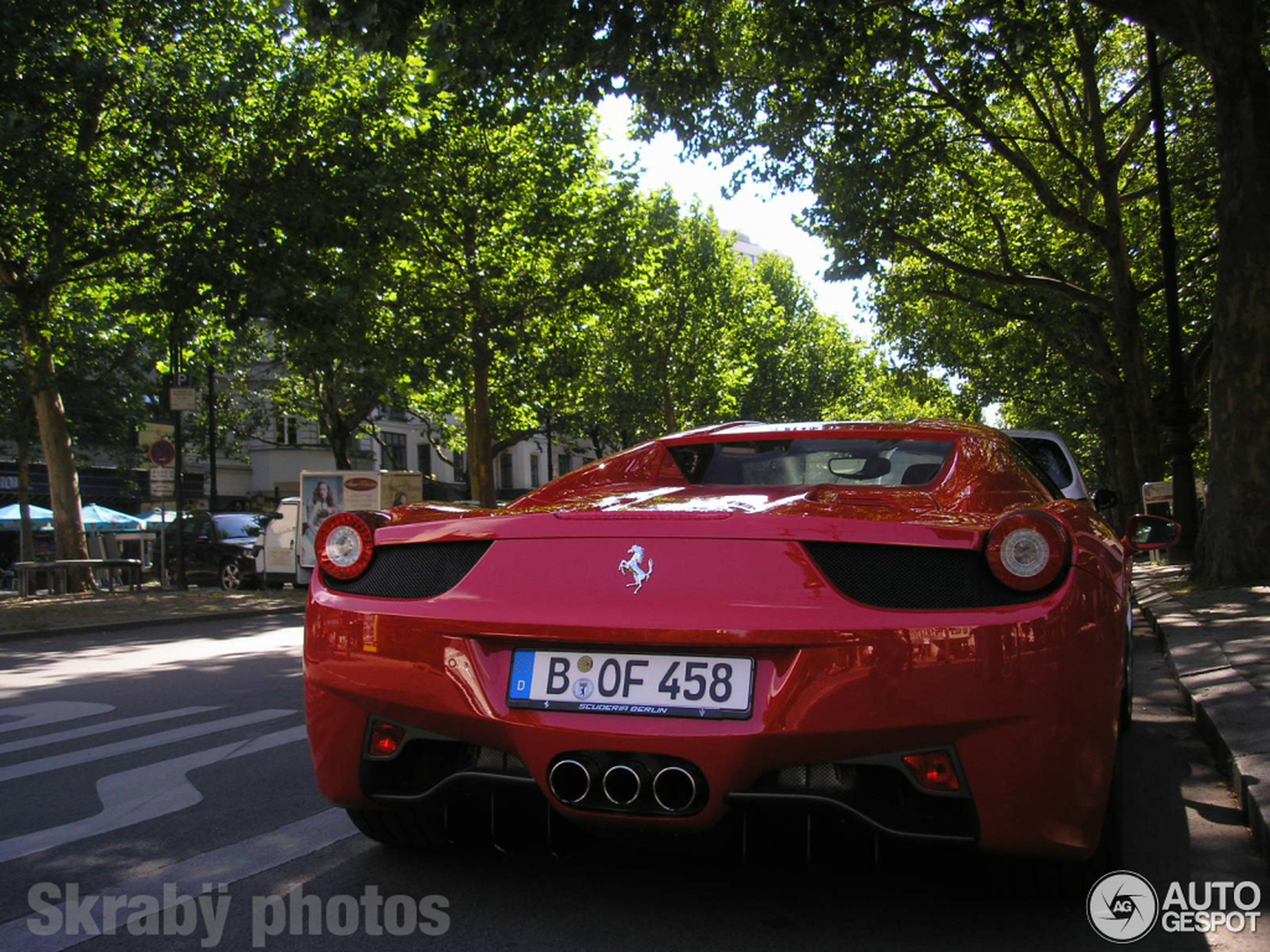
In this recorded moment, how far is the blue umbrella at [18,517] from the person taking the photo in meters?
32.8

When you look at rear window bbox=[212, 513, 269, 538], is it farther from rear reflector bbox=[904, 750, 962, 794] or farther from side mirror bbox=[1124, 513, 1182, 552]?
rear reflector bbox=[904, 750, 962, 794]

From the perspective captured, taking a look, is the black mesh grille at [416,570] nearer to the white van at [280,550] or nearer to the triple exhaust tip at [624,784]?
the triple exhaust tip at [624,784]

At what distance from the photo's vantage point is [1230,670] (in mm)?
6969

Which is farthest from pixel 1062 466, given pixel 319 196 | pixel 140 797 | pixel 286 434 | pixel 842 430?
pixel 286 434

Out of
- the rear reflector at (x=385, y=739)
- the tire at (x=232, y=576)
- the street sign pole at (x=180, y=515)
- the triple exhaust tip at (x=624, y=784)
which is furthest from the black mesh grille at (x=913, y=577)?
the tire at (x=232, y=576)

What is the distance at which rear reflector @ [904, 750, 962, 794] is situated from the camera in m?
2.76

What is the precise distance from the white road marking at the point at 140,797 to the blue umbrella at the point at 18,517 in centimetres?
2849

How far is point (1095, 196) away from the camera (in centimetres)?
2800

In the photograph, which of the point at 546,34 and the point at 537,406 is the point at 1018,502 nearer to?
the point at 546,34

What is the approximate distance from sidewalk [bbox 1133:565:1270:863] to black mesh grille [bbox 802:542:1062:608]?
1560 mm

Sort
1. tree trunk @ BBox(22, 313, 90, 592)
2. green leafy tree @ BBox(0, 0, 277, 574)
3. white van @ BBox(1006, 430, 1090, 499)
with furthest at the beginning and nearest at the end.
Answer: tree trunk @ BBox(22, 313, 90, 592) < green leafy tree @ BBox(0, 0, 277, 574) < white van @ BBox(1006, 430, 1090, 499)

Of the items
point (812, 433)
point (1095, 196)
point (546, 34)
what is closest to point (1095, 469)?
point (1095, 196)

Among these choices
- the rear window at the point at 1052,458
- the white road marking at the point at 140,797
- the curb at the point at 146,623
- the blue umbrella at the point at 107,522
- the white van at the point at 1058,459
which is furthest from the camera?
the blue umbrella at the point at 107,522

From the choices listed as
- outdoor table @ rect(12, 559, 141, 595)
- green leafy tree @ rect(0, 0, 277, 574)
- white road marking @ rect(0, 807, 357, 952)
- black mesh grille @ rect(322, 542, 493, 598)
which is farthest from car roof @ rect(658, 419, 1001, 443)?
outdoor table @ rect(12, 559, 141, 595)
